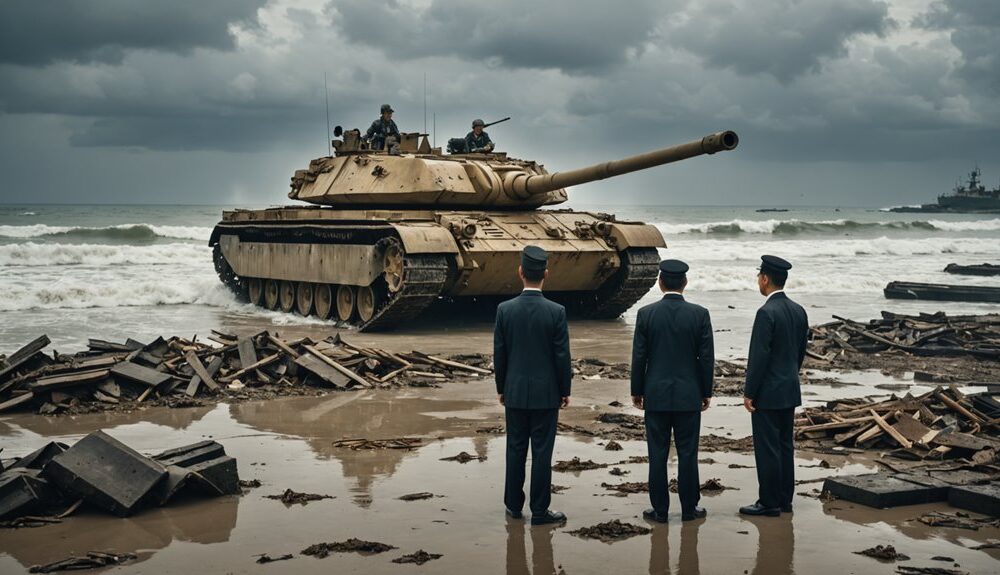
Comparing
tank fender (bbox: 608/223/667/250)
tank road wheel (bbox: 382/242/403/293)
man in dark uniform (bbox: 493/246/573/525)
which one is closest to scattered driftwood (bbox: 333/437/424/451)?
man in dark uniform (bbox: 493/246/573/525)

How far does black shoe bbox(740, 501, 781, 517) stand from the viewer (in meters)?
7.16

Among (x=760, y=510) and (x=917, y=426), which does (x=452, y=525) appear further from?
(x=917, y=426)

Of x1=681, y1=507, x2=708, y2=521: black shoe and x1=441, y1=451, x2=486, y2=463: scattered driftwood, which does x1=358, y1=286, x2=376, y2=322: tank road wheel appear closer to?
x1=441, y1=451, x2=486, y2=463: scattered driftwood

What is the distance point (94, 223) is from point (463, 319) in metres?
57.9

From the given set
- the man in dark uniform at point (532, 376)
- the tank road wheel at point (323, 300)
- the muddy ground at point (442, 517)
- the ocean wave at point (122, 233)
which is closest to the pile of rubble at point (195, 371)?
the muddy ground at point (442, 517)

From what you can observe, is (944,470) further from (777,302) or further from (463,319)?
(463,319)

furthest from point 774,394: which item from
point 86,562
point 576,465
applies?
point 86,562

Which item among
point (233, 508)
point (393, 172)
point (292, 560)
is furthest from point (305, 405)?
point (393, 172)

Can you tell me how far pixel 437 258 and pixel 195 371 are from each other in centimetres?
681

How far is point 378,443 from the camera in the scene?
9602 millimetres

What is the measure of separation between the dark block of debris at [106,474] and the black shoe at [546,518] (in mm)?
2321

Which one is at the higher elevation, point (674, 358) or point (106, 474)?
point (674, 358)

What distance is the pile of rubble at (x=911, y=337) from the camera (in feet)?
52.2

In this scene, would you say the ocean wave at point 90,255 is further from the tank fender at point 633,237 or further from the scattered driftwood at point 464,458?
the scattered driftwood at point 464,458
